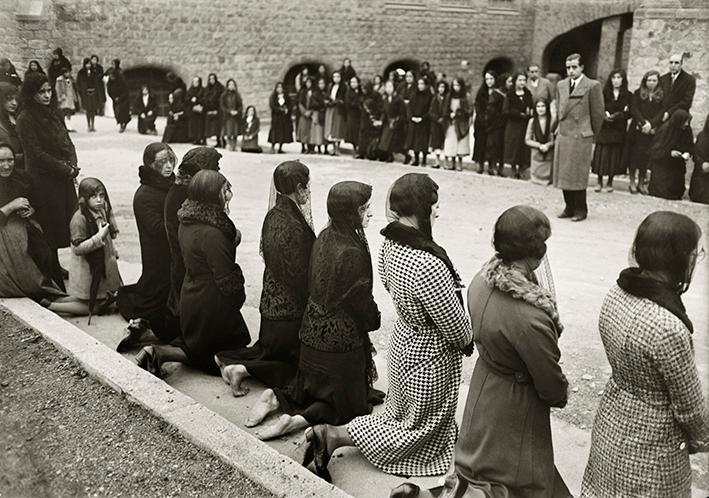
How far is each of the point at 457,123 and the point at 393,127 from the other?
114cm

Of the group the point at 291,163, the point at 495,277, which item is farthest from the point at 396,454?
the point at 291,163

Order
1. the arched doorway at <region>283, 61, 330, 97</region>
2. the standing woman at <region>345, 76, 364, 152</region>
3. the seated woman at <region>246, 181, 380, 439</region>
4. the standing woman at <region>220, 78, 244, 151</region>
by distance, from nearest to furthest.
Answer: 1. the seated woman at <region>246, 181, 380, 439</region>
2. the standing woman at <region>345, 76, 364, 152</region>
3. the standing woman at <region>220, 78, 244, 151</region>
4. the arched doorway at <region>283, 61, 330, 97</region>

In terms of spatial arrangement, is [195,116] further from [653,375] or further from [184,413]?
[653,375]

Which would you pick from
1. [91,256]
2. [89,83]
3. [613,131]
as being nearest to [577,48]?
[613,131]

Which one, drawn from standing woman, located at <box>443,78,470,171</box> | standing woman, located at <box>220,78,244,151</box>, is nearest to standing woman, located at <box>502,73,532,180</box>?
standing woman, located at <box>443,78,470,171</box>

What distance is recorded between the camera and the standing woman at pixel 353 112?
13257 mm

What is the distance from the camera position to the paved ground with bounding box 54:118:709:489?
4.56 meters

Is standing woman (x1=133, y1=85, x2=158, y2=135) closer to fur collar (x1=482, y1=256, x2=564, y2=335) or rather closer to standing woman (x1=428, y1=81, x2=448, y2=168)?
standing woman (x1=428, y1=81, x2=448, y2=168)

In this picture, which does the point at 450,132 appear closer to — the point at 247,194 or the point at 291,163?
the point at 247,194

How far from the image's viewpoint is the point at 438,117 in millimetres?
11961

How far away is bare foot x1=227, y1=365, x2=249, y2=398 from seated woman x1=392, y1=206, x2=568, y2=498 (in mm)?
1663

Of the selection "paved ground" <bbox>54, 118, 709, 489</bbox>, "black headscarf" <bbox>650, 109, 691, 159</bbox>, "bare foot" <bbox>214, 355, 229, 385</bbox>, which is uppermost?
"black headscarf" <bbox>650, 109, 691, 159</bbox>

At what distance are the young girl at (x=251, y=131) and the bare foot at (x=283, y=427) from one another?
10.4 meters

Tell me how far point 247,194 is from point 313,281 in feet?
21.0
